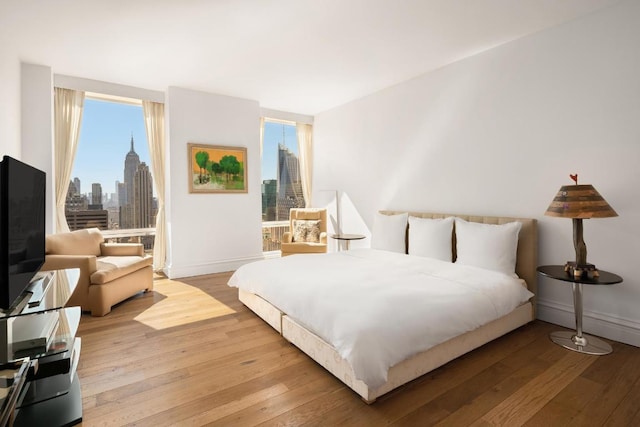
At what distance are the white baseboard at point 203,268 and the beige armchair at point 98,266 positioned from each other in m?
0.71

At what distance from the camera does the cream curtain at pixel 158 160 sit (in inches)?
192

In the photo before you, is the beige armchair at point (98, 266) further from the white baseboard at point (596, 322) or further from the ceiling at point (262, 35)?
the white baseboard at point (596, 322)

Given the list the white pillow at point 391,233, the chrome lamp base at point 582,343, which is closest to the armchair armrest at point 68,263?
the white pillow at point 391,233

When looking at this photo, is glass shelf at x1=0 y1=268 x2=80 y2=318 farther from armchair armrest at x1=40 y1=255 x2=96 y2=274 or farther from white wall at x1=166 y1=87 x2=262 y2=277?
white wall at x1=166 y1=87 x2=262 y2=277

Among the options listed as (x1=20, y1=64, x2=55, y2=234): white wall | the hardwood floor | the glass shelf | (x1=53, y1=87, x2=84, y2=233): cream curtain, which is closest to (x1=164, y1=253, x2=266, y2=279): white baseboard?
(x1=53, y1=87, x2=84, y2=233): cream curtain

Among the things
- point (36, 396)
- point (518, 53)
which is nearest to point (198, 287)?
point (36, 396)

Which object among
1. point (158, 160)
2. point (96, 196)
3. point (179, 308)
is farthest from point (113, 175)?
point (179, 308)

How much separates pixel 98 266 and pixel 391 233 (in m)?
3.40

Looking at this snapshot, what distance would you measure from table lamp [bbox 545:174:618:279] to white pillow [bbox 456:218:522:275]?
0.45 metres

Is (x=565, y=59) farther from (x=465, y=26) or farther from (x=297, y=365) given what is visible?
(x=297, y=365)

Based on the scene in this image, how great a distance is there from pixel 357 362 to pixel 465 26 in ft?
10.2

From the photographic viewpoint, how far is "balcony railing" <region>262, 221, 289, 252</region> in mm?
6203

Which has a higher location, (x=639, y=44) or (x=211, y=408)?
(x=639, y=44)

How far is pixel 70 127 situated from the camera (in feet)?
14.3
